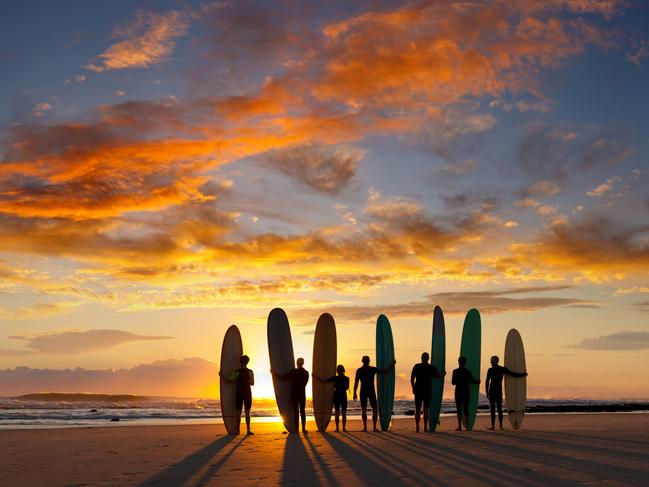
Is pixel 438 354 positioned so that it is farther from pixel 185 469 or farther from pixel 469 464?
pixel 185 469

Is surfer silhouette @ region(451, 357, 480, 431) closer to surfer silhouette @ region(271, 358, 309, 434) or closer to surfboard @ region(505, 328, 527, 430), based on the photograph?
surfboard @ region(505, 328, 527, 430)

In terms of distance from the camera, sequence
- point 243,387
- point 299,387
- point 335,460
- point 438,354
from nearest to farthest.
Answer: point 335,460 < point 243,387 < point 299,387 < point 438,354

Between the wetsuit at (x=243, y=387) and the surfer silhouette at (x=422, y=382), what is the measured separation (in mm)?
3639

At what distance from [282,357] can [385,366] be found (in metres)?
2.68

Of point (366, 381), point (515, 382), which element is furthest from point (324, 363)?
point (515, 382)

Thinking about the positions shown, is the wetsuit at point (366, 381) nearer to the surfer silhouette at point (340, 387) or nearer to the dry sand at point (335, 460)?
the surfer silhouette at point (340, 387)

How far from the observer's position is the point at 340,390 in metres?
16.0

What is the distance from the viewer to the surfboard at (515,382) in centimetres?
1736

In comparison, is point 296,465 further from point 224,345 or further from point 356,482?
point 224,345

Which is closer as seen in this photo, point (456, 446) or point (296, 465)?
point (296, 465)

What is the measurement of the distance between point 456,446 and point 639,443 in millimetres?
3382

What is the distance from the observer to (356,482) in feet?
23.9

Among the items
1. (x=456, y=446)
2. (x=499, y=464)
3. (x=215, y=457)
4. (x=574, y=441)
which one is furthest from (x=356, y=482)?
(x=574, y=441)

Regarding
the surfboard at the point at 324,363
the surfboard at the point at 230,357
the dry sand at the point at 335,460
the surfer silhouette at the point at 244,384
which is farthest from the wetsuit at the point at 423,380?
the surfboard at the point at 230,357
